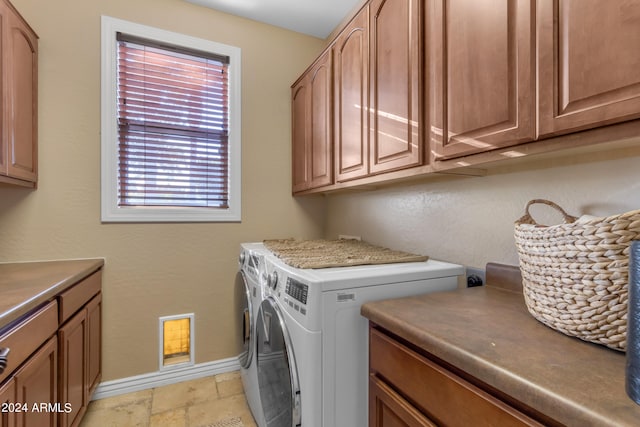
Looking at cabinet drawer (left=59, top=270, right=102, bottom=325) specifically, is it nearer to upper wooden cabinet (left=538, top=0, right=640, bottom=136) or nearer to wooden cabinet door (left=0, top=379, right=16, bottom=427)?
wooden cabinet door (left=0, top=379, right=16, bottom=427)

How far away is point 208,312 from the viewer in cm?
218

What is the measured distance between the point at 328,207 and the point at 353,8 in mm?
1509

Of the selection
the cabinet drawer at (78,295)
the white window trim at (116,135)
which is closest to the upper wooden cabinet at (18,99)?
the white window trim at (116,135)

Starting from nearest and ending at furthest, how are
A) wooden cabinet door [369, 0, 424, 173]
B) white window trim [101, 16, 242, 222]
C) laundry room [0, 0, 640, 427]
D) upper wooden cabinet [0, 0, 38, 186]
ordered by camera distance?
laundry room [0, 0, 640, 427]
wooden cabinet door [369, 0, 424, 173]
upper wooden cabinet [0, 0, 38, 186]
white window trim [101, 16, 242, 222]

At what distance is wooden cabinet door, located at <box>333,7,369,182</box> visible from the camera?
1487 millimetres

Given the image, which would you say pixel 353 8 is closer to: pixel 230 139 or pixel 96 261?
pixel 230 139

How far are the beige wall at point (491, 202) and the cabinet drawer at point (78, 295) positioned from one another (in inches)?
65.8

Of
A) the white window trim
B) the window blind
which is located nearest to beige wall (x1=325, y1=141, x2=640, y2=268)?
the white window trim

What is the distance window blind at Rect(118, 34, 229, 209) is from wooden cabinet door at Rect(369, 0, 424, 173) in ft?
4.24

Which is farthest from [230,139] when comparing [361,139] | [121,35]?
[361,139]

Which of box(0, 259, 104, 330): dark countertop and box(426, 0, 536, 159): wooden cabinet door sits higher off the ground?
box(426, 0, 536, 159): wooden cabinet door

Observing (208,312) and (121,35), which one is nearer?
(121,35)

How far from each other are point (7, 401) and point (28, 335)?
0.67 feet

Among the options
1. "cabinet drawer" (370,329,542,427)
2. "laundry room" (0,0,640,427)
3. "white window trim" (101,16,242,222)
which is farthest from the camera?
"white window trim" (101,16,242,222)
